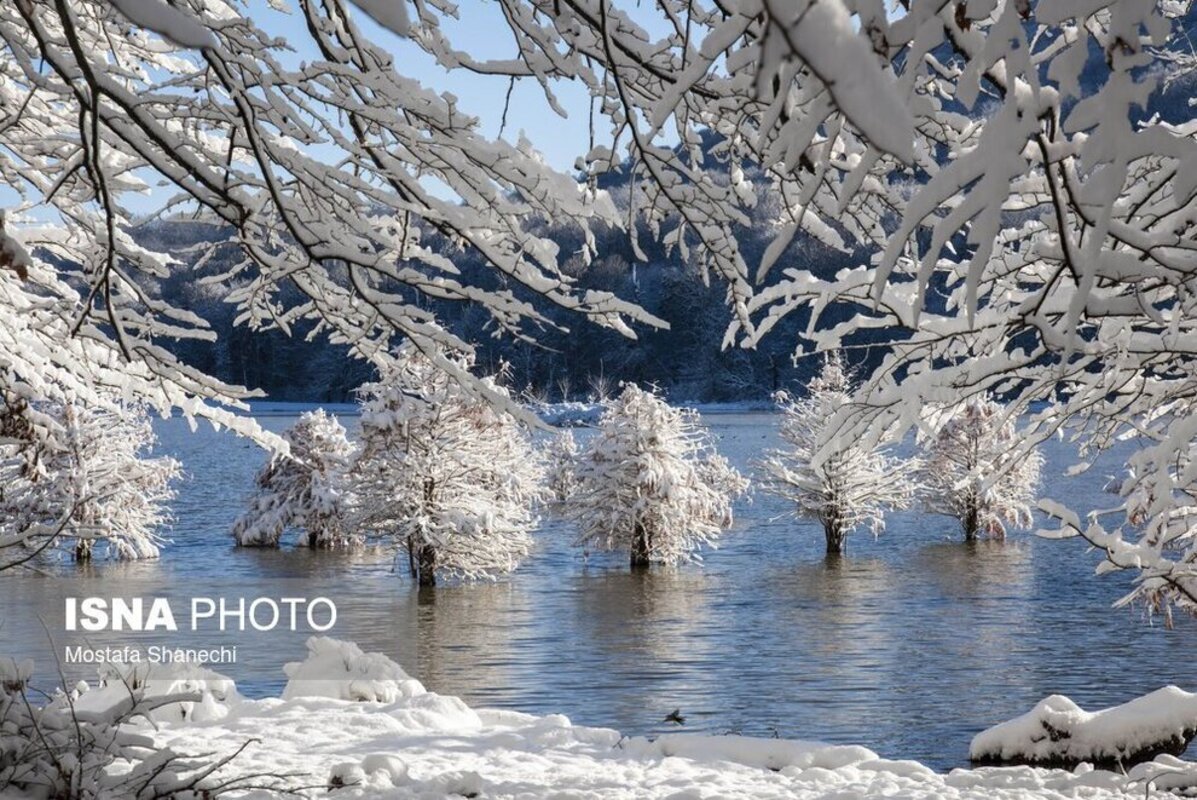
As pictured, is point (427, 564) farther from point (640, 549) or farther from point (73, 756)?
point (73, 756)

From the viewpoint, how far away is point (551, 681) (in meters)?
17.9

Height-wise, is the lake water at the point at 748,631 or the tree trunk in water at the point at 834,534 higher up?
the tree trunk in water at the point at 834,534

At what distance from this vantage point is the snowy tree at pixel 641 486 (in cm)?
2852

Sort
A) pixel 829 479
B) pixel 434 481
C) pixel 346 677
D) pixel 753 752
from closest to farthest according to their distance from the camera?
pixel 753 752 < pixel 346 677 < pixel 434 481 < pixel 829 479

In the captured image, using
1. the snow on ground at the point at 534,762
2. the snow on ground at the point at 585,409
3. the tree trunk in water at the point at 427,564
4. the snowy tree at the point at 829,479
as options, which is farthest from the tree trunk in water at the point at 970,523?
the snow on ground at the point at 585,409

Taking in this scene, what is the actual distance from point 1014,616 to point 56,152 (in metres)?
21.4

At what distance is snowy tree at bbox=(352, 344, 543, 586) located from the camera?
2552cm

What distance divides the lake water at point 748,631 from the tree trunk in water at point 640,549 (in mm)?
472

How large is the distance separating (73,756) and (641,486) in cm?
2495

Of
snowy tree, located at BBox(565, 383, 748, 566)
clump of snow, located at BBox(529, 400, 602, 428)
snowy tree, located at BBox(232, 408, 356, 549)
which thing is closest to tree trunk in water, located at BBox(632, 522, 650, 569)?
snowy tree, located at BBox(565, 383, 748, 566)

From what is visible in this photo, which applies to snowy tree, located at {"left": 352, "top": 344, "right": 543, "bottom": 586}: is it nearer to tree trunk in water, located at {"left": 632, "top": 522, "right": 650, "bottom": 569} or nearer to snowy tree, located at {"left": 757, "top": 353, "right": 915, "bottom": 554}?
tree trunk in water, located at {"left": 632, "top": 522, "right": 650, "bottom": 569}

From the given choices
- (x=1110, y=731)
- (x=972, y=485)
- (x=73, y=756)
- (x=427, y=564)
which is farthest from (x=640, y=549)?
(x=73, y=756)

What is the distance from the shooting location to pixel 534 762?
778cm

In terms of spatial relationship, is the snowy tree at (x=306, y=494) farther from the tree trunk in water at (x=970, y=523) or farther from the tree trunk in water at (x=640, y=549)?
the tree trunk in water at (x=970, y=523)
